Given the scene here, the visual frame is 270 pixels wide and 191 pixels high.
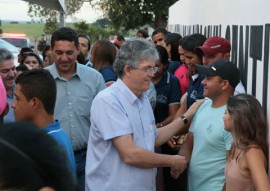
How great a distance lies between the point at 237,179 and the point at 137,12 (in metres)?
28.5

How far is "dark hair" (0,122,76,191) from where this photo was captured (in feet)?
4.28

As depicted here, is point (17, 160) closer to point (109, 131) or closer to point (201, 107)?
point (109, 131)

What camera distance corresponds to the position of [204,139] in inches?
153

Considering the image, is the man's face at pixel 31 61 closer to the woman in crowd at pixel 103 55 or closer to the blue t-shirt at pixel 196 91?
the woman in crowd at pixel 103 55

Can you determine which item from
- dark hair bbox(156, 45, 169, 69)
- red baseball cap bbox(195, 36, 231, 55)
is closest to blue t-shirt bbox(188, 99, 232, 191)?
red baseball cap bbox(195, 36, 231, 55)

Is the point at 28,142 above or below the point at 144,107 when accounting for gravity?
above

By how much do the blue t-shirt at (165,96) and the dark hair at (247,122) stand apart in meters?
2.26

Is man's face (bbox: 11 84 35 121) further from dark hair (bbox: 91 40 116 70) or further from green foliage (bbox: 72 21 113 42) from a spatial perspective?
green foliage (bbox: 72 21 113 42)

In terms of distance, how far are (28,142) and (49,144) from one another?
7 centimetres

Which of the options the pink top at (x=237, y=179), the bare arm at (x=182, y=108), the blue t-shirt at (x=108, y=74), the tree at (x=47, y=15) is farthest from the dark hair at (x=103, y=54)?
the tree at (x=47, y=15)

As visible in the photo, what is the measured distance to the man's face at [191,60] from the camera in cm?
538

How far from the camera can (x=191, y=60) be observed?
17.9 ft

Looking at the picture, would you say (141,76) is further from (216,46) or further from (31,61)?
(31,61)

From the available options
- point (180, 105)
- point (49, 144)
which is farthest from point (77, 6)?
point (49, 144)
